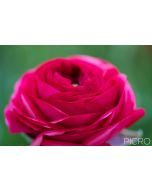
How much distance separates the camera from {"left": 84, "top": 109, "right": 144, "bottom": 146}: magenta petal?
1.64 feet

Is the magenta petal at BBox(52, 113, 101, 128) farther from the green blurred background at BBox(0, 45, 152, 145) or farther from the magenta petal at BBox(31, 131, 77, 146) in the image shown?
the green blurred background at BBox(0, 45, 152, 145)

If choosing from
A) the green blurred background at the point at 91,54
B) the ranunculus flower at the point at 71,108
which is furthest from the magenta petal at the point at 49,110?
the green blurred background at the point at 91,54

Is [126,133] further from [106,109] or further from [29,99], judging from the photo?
[29,99]

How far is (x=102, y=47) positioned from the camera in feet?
2.15

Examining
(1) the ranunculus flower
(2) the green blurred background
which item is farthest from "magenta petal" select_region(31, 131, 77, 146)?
(2) the green blurred background

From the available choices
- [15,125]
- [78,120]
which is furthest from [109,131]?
[15,125]

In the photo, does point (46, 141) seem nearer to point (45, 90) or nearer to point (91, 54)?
point (45, 90)

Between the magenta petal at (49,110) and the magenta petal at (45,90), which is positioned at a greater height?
the magenta petal at (45,90)

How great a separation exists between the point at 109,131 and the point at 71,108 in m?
0.08

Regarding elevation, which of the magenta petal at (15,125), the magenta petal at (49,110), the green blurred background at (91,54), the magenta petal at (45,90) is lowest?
the magenta petal at (15,125)

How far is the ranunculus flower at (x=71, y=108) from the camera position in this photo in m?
0.49

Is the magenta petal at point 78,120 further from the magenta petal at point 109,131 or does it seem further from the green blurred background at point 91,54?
the green blurred background at point 91,54
